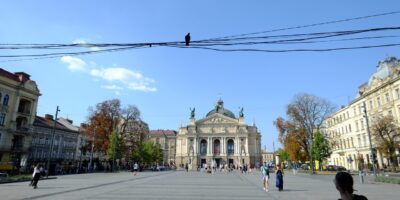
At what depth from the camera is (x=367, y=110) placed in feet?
180

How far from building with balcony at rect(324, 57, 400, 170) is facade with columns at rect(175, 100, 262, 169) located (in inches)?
1553

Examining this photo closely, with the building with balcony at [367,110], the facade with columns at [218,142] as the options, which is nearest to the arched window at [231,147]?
the facade with columns at [218,142]

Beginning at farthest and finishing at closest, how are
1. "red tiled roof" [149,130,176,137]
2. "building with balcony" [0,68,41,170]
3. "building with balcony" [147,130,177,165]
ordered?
"red tiled roof" [149,130,176,137]
"building with balcony" [147,130,177,165]
"building with balcony" [0,68,41,170]

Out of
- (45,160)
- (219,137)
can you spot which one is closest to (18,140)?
(45,160)

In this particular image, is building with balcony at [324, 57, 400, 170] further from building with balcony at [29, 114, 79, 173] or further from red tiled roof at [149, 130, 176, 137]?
red tiled roof at [149, 130, 176, 137]

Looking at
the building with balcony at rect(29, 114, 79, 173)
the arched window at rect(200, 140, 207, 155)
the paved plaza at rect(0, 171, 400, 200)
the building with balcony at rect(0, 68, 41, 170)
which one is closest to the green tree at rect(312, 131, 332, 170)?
the paved plaza at rect(0, 171, 400, 200)

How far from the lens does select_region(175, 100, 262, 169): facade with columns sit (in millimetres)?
105494

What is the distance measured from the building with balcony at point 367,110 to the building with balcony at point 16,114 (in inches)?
1958

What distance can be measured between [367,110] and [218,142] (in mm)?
61786

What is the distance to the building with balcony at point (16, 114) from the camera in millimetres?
41469

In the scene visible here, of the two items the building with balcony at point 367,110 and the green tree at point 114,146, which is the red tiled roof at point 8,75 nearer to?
the green tree at point 114,146

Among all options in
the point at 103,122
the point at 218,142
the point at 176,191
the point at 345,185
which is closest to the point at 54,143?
the point at 103,122

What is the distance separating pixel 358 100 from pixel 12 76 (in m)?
63.6

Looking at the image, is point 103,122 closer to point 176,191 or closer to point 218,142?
point 176,191
